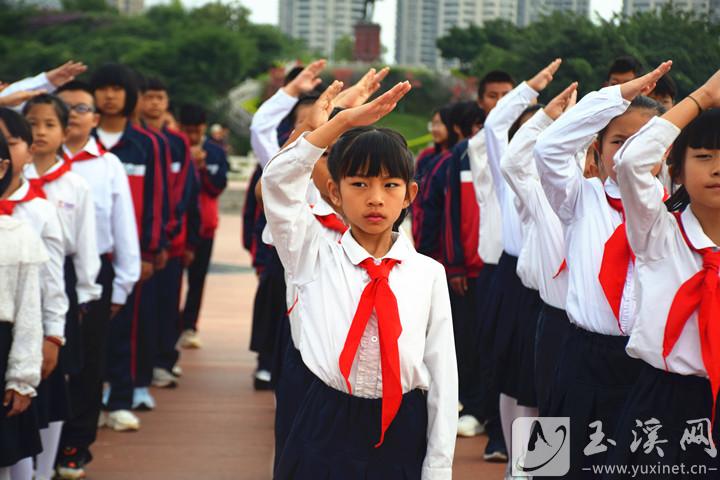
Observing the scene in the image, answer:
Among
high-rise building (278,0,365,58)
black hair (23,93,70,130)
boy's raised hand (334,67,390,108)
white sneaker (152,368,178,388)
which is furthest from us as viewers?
high-rise building (278,0,365,58)

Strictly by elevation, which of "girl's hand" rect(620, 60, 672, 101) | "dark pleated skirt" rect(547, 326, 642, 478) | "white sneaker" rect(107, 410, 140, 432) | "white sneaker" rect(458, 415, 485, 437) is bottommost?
"white sneaker" rect(107, 410, 140, 432)

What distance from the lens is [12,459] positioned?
3914mm

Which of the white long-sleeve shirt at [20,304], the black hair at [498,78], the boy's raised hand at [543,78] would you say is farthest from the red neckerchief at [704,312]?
the black hair at [498,78]

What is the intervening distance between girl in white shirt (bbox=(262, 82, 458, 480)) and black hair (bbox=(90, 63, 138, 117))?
3145 millimetres

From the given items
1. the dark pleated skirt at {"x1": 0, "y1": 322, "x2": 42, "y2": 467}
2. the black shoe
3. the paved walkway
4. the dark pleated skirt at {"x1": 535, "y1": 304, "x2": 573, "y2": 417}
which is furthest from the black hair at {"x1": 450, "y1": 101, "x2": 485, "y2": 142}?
the dark pleated skirt at {"x1": 0, "y1": 322, "x2": 42, "y2": 467}

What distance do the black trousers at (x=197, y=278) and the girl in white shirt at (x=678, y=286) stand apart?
213 inches

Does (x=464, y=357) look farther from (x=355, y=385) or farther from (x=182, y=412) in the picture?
(x=355, y=385)

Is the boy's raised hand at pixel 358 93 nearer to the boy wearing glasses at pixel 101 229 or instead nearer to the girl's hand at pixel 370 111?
the girl's hand at pixel 370 111

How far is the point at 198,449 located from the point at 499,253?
167 centimetres

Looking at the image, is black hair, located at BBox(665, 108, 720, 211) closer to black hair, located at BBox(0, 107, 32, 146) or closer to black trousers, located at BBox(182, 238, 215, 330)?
black hair, located at BBox(0, 107, 32, 146)

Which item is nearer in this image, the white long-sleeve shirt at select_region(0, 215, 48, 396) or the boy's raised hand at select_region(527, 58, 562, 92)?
the white long-sleeve shirt at select_region(0, 215, 48, 396)

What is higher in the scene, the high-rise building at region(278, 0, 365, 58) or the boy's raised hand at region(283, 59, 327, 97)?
the boy's raised hand at region(283, 59, 327, 97)

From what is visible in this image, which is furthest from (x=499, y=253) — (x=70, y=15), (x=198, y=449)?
(x=70, y=15)

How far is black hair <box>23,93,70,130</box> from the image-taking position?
4.90 meters
